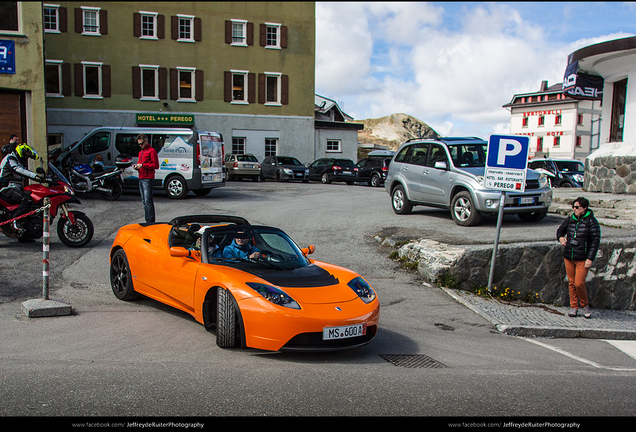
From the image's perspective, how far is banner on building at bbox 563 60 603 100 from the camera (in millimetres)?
19172

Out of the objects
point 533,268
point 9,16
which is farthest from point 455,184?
point 9,16

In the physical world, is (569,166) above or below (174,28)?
below

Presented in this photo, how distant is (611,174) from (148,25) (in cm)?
2980

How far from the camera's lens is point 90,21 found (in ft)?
113

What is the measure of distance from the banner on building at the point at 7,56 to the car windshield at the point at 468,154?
13480mm

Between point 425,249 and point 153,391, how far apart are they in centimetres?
677

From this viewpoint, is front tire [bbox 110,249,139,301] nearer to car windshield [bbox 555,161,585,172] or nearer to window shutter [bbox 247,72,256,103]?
car windshield [bbox 555,161,585,172]

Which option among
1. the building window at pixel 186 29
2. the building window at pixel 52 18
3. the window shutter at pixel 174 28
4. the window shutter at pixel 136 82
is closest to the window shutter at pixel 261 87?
the building window at pixel 186 29

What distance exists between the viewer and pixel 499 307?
29.5 ft

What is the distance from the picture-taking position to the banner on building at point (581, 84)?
62.9 feet

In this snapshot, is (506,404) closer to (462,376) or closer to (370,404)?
(462,376)

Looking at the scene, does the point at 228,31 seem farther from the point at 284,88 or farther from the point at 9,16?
the point at 9,16

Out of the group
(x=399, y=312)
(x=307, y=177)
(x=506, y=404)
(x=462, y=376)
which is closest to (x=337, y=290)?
(x=462, y=376)

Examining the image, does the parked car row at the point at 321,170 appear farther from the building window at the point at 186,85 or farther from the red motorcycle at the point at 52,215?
the red motorcycle at the point at 52,215
